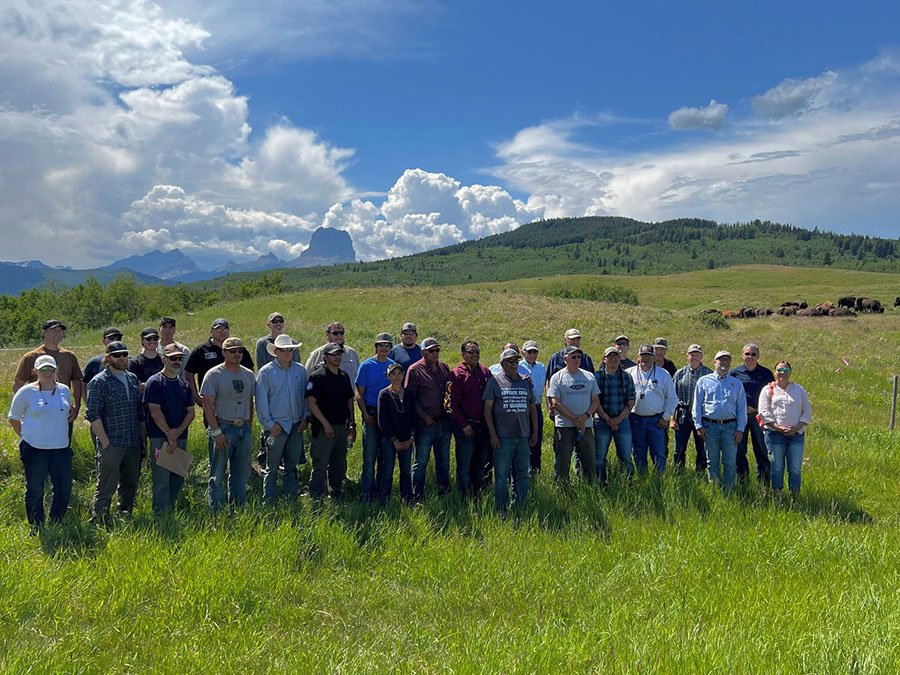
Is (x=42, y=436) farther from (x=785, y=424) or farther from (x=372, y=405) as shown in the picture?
(x=785, y=424)

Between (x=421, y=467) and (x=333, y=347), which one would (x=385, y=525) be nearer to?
(x=421, y=467)

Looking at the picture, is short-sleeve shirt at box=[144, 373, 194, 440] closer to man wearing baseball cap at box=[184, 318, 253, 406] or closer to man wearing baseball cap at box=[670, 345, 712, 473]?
man wearing baseball cap at box=[184, 318, 253, 406]

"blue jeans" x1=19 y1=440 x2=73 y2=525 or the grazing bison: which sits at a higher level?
the grazing bison

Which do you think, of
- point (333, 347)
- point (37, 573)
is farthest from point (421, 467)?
point (37, 573)

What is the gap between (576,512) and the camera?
21.5ft

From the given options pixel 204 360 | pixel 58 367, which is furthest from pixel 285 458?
pixel 58 367

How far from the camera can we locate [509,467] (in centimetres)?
704

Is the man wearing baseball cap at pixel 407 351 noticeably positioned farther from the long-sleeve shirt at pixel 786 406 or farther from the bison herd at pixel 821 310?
the bison herd at pixel 821 310

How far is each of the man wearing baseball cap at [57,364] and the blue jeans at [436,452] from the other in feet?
14.0

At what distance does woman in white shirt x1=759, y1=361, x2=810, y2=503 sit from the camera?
23.8ft

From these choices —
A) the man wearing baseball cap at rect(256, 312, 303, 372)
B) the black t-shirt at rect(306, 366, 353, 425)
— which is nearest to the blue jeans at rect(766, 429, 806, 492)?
the black t-shirt at rect(306, 366, 353, 425)

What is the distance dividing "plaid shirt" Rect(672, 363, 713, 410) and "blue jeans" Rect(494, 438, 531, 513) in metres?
2.94

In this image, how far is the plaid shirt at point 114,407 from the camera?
6.21 metres

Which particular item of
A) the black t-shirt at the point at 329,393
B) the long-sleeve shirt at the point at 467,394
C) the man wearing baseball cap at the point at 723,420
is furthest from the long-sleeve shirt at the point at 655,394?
the black t-shirt at the point at 329,393
